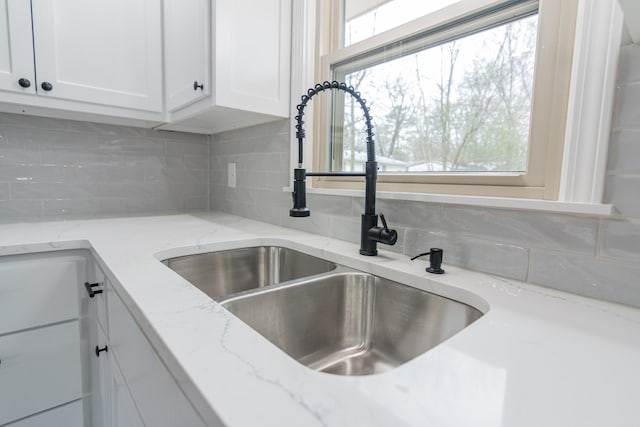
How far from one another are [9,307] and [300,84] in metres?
1.24

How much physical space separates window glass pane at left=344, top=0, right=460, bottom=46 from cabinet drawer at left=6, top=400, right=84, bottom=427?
165 centimetres

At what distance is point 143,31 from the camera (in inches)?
57.8

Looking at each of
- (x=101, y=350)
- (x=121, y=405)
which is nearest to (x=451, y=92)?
(x=121, y=405)

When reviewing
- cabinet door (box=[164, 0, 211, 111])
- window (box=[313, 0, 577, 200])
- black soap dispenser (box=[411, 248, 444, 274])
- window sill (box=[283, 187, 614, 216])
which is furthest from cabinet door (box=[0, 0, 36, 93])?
black soap dispenser (box=[411, 248, 444, 274])

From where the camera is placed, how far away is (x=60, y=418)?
1071 mm

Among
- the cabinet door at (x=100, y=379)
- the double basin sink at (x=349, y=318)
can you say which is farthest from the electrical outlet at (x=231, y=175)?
the double basin sink at (x=349, y=318)

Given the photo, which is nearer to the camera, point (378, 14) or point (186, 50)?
point (378, 14)

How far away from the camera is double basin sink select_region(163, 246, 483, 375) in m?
0.71

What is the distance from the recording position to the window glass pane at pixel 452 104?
828 mm

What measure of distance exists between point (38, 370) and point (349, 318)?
1.02m

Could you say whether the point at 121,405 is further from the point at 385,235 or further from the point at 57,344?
the point at 385,235

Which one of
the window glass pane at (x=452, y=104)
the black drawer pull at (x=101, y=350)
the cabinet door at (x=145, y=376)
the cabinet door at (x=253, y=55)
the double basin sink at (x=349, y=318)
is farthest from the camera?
the cabinet door at (x=253, y=55)

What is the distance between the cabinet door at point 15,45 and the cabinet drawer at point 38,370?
92cm

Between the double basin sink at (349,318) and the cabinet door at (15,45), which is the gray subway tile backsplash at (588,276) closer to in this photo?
the double basin sink at (349,318)
